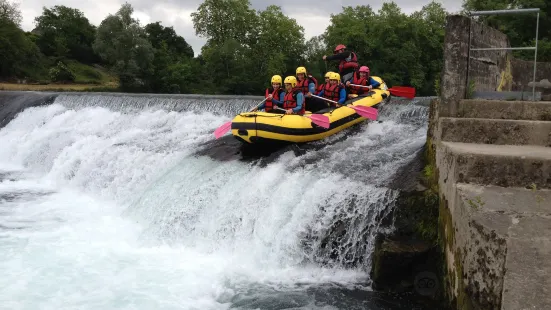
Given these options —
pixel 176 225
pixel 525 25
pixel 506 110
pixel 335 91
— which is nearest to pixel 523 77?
pixel 335 91

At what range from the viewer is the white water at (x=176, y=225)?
5496 millimetres

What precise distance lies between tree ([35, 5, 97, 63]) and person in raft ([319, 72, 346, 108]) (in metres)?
39.3

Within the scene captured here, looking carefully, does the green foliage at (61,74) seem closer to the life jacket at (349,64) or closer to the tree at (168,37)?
the tree at (168,37)

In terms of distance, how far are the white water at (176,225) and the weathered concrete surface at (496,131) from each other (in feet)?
3.55

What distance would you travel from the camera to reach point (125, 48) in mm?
36500

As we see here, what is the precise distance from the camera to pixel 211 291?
5426 mm

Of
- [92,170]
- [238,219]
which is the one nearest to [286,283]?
[238,219]

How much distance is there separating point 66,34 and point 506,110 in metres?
50.3

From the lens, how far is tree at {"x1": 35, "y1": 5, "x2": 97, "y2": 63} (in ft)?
144

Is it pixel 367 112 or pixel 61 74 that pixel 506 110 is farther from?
pixel 61 74

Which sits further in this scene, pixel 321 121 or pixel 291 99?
pixel 291 99

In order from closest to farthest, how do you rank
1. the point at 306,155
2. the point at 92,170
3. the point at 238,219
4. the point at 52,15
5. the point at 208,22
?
Result: the point at 238,219, the point at 306,155, the point at 92,170, the point at 208,22, the point at 52,15

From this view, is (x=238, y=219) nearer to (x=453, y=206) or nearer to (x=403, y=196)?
(x=403, y=196)

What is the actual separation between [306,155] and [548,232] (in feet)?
16.4
